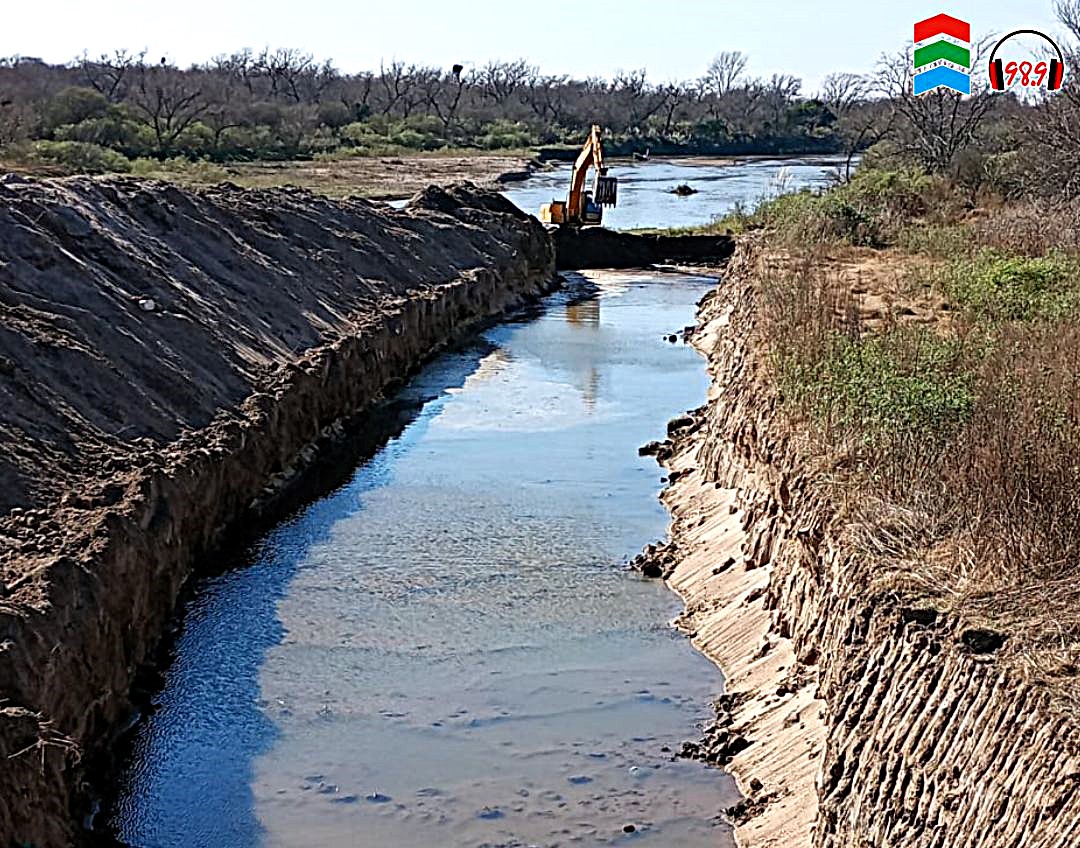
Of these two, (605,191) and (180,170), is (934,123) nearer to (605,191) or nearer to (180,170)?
(605,191)

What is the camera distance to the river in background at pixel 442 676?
1019 cm

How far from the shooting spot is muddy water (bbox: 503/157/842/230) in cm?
5366

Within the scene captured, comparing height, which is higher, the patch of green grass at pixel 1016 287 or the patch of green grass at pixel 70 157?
the patch of green grass at pixel 70 157

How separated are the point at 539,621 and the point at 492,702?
72.0 inches

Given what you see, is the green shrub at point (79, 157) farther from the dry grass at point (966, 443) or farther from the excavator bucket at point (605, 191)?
the dry grass at point (966, 443)

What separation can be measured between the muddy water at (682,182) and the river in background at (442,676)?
3009 cm

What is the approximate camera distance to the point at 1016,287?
52.5 ft

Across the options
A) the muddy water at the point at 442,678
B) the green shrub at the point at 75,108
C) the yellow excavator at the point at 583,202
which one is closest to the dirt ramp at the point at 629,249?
the yellow excavator at the point at 583,202

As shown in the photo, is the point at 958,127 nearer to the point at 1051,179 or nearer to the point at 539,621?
the point at 1051,179

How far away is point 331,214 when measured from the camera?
107 feet

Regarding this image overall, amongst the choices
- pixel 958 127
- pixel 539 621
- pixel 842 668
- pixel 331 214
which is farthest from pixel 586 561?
pixel 958 127

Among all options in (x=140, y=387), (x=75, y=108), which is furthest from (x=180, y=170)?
(x=140, y=387)

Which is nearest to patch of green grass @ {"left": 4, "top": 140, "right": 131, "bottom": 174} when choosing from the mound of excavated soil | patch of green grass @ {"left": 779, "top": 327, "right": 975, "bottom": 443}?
the mound of excavated soil

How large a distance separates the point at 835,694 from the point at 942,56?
32541 mm
